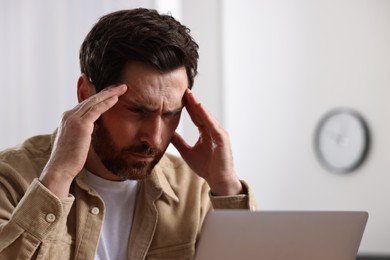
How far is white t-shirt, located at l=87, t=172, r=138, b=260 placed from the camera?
6.00 feet

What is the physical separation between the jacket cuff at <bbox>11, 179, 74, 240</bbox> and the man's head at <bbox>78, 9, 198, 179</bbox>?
24 centimetres

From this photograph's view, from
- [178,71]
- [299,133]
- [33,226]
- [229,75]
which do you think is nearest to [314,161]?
[299,133]

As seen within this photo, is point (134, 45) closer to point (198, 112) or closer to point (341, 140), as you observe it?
point (198, 112)

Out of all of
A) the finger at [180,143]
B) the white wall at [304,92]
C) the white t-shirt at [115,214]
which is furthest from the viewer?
the white wall at [304,92]

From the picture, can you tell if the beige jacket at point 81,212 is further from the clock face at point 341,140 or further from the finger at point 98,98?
the clock face at point 341,140

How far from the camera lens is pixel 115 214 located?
6.21 ft

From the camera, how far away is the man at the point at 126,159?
1.72 metres

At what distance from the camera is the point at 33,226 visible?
1.62 m

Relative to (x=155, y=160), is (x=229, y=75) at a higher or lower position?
lower

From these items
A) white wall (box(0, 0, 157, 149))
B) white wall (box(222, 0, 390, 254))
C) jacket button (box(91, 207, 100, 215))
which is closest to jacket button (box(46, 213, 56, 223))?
jacket button (box(91, 207, 100, 215))

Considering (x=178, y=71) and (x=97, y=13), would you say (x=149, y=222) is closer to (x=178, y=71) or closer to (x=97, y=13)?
(x=178, y=71)

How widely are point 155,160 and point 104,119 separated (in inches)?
6.2

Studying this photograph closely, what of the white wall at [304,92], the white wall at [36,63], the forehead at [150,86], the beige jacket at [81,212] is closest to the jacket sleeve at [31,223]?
the beige jacket at [81,212]

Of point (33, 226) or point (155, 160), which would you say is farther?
point (155, 160)
